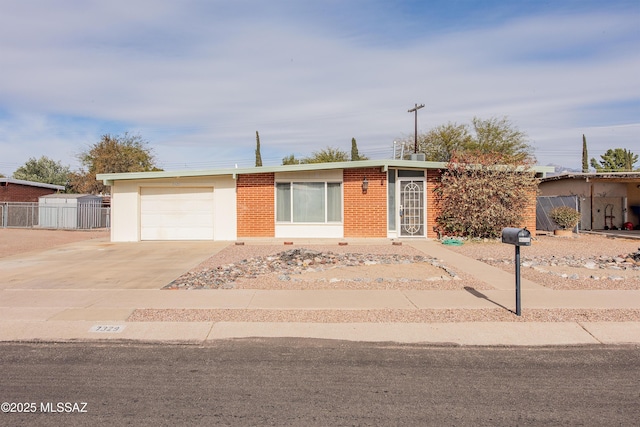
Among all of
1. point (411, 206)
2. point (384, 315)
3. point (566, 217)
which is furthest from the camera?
point (566, 217)

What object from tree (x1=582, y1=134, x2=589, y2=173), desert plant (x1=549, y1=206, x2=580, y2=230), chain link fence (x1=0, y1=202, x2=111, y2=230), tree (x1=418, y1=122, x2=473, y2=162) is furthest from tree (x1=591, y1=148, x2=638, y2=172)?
chain link fence (x1=0, y1=202, x2=111, y2=230)

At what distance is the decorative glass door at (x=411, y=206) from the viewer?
18.5 meters

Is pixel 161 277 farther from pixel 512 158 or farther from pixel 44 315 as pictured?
pixel 512 158

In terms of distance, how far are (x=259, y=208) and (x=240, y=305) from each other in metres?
10.6

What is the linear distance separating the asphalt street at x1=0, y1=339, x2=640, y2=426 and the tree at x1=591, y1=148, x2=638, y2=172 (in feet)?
188

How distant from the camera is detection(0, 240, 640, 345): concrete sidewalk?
20.9 feet

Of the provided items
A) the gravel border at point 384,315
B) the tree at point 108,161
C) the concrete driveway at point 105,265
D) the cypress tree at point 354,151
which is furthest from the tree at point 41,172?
the gravel border at point 384,315

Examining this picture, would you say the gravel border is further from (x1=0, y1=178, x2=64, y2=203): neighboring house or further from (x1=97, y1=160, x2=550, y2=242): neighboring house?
(x1=0, y1=178, x2=64, y2=203): neighboring house

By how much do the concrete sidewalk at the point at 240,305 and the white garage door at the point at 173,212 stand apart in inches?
245

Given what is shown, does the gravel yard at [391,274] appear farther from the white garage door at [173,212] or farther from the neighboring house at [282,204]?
the white garage door at [173,212]

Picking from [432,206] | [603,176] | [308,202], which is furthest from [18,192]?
[603,176]

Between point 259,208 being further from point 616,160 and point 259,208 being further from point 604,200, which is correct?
point 616,160

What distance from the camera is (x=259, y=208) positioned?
18.4 m

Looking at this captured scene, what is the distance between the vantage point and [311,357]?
219 inches
